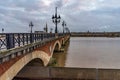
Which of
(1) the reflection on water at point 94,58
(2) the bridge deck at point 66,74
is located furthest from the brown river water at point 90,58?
(2) the bridge deck at point 66,74

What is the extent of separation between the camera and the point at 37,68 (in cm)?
1895

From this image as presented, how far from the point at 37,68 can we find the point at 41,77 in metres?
0.84

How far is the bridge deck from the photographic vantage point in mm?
18500

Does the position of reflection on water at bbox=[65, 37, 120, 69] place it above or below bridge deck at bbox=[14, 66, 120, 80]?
below

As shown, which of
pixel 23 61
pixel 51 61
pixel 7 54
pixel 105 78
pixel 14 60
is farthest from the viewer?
pixel 51 61

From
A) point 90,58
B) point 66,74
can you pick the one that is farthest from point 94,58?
point 66,74

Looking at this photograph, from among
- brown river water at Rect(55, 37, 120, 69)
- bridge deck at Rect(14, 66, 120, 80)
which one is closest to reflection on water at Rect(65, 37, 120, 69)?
brown river water at Rect(55, 37, 120, 69)

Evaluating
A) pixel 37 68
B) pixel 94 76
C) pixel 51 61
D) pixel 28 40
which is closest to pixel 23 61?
pixel 28 40

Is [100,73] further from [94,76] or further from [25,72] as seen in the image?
[25,72]

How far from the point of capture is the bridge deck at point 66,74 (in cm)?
1850

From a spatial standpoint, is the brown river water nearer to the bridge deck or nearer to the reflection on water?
the reflection on water

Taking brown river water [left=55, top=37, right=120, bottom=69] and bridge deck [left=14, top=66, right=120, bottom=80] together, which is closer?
bridge deck [left=14, top=66, right=120, bottom=80]

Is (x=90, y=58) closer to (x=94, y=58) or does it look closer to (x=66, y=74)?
(x=94, y=58)

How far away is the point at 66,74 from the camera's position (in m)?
19.0
